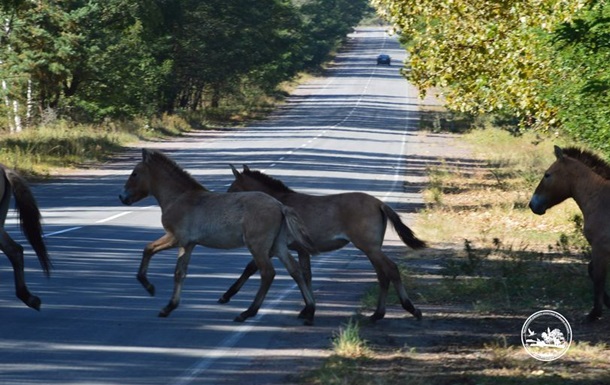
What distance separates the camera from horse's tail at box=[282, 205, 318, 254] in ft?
41.1

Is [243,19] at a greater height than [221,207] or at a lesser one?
lesser

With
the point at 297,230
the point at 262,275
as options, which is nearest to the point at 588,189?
the point at 297,230

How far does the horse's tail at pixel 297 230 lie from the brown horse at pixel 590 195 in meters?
2.83

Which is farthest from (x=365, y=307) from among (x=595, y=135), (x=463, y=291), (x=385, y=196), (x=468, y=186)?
(x=468, y=186)

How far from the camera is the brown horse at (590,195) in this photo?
12617 millimetres

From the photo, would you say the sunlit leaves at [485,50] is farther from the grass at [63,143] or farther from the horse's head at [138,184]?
the grass at [63,143]

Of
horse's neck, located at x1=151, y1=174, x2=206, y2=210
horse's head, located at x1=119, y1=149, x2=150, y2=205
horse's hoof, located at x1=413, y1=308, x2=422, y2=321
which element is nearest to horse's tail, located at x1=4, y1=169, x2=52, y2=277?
horse's head, located at x1=119, y1=149, x2=150, y2=205

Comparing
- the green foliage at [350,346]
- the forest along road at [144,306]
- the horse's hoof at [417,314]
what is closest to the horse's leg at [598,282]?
the horse's hoof at [417,314]

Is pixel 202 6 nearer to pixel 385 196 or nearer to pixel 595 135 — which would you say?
pixel 385 196

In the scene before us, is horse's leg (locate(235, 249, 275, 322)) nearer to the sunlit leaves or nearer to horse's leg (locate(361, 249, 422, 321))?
horse's leg (locate(361, 249, 422, 321))

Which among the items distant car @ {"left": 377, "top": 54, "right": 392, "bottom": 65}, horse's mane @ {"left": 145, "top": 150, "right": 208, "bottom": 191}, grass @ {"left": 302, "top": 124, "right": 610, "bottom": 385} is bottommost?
distant car @ {"left": 377, "top": 54, "right": 392, "bottom": 65}

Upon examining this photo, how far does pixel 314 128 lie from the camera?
216ft

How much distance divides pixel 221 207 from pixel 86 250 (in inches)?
251

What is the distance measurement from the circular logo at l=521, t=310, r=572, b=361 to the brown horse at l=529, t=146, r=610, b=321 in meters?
0.44
